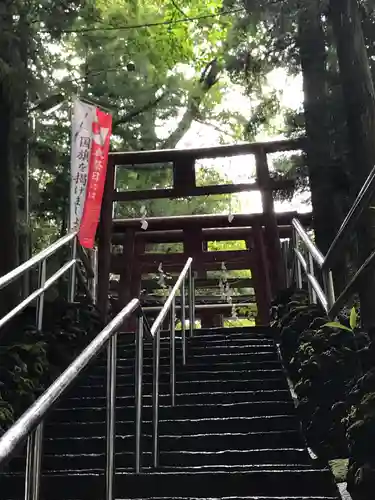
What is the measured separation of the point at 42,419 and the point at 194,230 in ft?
23.0

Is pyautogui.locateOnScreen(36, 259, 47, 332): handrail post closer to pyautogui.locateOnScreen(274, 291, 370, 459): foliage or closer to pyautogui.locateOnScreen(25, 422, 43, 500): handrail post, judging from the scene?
pyautogui.locateOnScreen(274, 291, 370, 459): foliage

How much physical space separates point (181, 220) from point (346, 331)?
475 centimetres

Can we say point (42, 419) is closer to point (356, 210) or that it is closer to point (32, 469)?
point (32, 469)

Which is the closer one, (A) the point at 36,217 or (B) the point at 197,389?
(B) the point at 197,389

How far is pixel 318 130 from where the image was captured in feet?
21.0

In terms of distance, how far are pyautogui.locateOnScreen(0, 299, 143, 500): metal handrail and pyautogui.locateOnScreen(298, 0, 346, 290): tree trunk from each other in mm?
3579

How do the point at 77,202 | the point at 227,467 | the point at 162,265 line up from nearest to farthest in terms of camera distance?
the point at 227,467
the point at 77,202
the point at 162,265

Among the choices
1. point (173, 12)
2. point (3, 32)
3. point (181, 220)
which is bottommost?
point (181, 220)

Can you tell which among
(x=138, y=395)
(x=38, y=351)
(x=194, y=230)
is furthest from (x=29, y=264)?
(x=194, y=230)

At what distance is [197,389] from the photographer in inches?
187

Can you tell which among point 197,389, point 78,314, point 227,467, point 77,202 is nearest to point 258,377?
point 197,389

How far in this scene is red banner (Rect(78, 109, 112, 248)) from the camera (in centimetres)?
679

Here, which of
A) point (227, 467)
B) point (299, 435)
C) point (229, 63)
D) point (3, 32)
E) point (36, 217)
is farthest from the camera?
point (36, 217)

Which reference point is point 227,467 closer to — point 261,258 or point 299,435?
point 299,435
